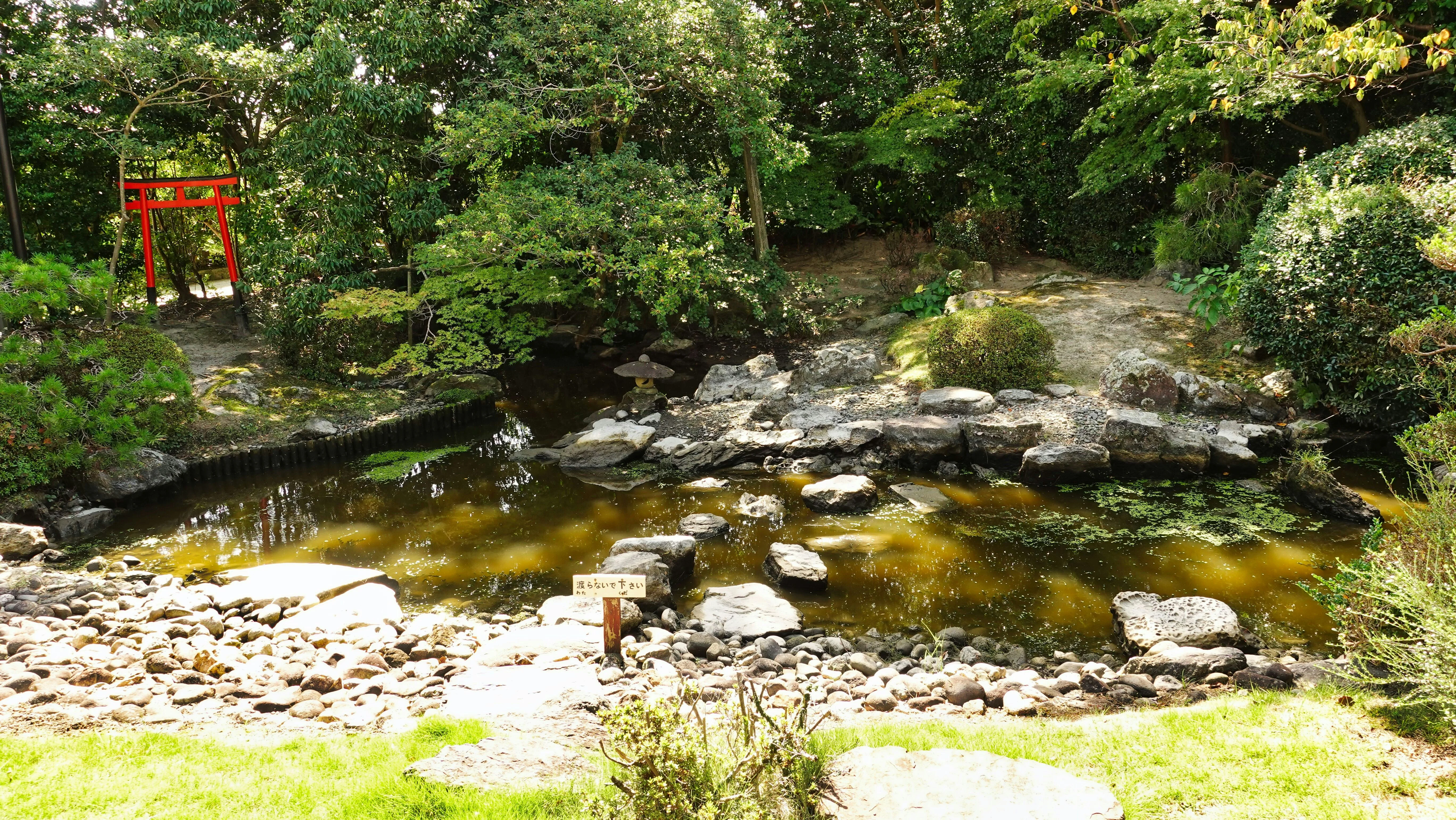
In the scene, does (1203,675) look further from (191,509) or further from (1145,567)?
(191,509)

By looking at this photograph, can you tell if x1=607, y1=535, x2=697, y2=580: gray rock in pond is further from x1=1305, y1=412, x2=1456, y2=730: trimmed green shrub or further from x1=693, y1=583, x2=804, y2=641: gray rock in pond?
x1=1305, y1=412, x2=1456, y2=730: trimmed green shrub

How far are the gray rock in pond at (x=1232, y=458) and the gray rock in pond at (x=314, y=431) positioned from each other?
36.2ft

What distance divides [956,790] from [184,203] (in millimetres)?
16305

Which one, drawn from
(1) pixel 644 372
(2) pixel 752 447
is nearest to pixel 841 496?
(2) pixel 752 447

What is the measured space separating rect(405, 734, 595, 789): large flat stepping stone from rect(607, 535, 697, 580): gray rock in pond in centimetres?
309

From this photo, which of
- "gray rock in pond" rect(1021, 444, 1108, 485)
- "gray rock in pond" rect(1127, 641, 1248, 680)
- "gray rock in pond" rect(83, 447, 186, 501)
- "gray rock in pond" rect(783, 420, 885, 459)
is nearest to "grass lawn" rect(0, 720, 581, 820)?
"gray rock in pond" rect(1127, 641, 1248, 680)

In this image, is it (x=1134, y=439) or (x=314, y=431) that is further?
(x=314, y=431)

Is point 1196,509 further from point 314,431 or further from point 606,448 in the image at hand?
point 314,431

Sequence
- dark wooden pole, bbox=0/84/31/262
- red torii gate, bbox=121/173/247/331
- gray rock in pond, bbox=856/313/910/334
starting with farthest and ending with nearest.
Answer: gray rock in pond, bbox=856/313/910/334, red torii gate, bbox=121/173/247/331, dark wooden pole, bbox=0/84/31/262

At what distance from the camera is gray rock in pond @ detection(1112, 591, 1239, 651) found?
551 cm

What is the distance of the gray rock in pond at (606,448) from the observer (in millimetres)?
10516

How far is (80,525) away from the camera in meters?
8.53

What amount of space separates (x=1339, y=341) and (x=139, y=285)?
878 inches

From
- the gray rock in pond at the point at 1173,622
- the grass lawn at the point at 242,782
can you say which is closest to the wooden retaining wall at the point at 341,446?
the grass lawn at the point at 242,782
